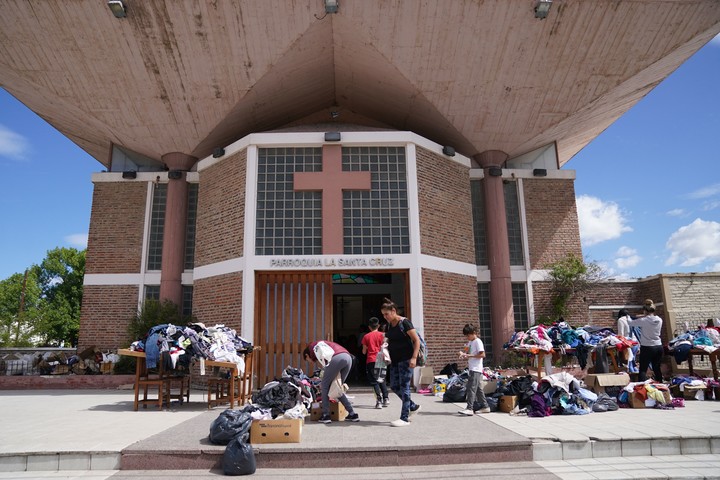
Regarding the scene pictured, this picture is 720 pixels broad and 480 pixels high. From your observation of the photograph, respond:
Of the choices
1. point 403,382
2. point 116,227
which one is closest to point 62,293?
point 116,227

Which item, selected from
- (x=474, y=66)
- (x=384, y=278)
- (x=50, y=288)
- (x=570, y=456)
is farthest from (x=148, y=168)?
(x=50, y=288)

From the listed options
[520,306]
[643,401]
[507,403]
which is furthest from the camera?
[520,306]

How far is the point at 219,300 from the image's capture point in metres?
12.8

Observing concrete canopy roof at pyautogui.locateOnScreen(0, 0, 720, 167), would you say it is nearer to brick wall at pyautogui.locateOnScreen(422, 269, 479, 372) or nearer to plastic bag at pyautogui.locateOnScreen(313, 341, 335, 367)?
brick wall at pyautogui.locateOnScreen(422, 269, 479, 372)

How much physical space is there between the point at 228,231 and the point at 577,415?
9.24 meters

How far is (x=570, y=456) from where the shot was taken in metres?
5.54

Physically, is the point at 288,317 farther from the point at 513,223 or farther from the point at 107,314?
the point at 513,223

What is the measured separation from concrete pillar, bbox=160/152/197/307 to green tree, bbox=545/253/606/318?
38.0ft

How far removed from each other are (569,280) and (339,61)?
377 inches

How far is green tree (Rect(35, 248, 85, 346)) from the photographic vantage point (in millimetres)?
39469

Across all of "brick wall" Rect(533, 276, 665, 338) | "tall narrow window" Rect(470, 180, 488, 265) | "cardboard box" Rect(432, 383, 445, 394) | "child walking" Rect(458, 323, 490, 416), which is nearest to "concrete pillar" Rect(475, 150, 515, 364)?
"tall narrow window" Rect(470, 180, 488, 265)

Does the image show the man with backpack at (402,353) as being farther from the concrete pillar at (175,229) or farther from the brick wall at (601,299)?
the concrete pillar at (175,229)

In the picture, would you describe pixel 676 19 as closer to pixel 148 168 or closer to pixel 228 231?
pixel 228 231

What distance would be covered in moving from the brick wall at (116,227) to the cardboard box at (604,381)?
13189 mm
